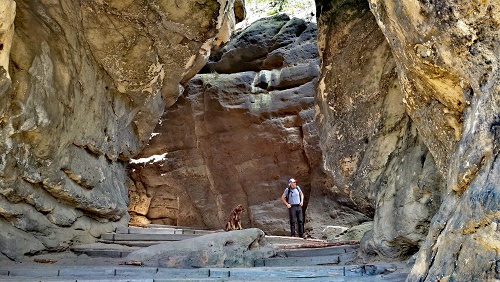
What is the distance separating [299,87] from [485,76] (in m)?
11.8

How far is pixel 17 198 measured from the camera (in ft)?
20.4

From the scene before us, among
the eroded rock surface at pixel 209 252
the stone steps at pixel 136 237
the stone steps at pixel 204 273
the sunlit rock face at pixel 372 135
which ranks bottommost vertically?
the stone steps at pixel 204 273

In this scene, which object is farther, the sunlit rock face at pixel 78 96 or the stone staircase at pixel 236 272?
the sunlit rock face at pixel 78 96

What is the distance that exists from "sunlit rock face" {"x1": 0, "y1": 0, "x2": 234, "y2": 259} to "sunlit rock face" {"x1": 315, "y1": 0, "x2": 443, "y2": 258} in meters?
2.54

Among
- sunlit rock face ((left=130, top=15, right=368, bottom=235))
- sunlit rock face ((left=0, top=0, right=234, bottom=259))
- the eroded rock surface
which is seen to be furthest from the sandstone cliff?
sunlit rock face ((left=130, top=15, right=368, bottom=235))

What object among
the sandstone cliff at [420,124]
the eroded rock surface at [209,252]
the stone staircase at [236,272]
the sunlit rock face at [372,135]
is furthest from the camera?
the eroded rock surface at [209,252]

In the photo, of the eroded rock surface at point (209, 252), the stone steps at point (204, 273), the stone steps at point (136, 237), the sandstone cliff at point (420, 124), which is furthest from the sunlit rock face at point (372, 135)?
the stone steps at point (136, 237)

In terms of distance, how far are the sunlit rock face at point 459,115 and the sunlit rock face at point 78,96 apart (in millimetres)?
3961

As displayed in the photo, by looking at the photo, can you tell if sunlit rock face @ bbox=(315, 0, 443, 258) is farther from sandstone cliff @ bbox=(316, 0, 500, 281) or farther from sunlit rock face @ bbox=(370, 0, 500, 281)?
sunlit rock face @ bbox=(370, 0, 500, 281)

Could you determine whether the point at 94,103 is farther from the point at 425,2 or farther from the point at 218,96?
the point at 218,96

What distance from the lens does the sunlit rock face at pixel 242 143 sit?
48.0 ft

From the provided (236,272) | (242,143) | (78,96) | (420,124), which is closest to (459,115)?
(420,124)

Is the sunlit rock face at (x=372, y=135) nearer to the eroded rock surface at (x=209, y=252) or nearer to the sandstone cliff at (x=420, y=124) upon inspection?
the sandstone cliff at (x=420, y=124)

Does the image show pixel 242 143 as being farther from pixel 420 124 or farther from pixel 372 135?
pixel 420 124
